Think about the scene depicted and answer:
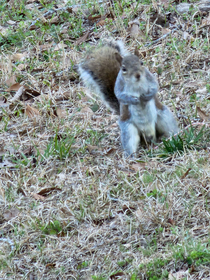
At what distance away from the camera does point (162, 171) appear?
127 inches

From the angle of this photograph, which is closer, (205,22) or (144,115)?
(144,115)

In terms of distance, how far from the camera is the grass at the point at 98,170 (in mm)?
2607

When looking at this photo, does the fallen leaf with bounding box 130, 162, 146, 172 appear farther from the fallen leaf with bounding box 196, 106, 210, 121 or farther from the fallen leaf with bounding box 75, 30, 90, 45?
the fallen leaf with bounding box 75, 30, 90, 45

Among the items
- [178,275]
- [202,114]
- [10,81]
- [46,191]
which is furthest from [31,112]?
[178,275]

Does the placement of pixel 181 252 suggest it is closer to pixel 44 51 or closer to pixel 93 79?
pixel 93 79

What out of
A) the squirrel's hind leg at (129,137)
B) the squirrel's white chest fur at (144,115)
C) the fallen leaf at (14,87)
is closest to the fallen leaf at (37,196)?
the squirrel's hind leg at (129,137)

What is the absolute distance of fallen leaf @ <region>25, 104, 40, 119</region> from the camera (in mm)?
4312

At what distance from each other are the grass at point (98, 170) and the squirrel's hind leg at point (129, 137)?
75 millimetres

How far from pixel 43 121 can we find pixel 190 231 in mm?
2074

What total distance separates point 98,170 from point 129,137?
385mm

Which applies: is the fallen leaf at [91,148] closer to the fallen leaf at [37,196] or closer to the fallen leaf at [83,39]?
the fallen leaf at [37,196]

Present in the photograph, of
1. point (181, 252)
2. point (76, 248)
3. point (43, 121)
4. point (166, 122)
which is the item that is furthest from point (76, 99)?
point (181, 252)

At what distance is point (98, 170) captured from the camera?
3.41 metres

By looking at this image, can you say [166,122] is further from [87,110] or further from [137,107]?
[87,110]
